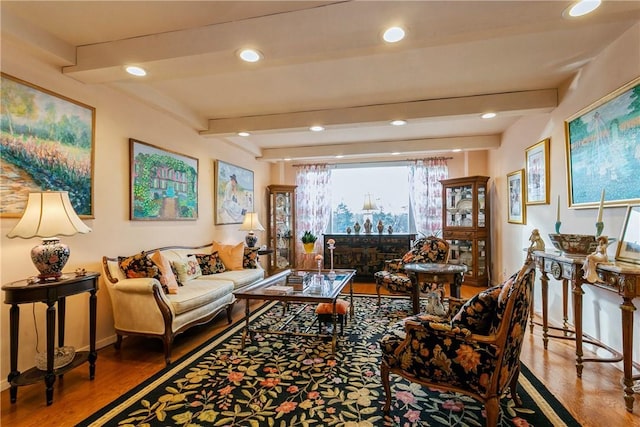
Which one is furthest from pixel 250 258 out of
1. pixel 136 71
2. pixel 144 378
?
pixel 136 71

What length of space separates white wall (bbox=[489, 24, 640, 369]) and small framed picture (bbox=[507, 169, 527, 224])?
0.32ft

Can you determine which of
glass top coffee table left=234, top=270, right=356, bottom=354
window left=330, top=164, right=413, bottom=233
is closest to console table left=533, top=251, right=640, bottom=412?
glass top coffee table left=234, top=270, right=356, bottom=354

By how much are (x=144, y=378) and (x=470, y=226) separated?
198 inches

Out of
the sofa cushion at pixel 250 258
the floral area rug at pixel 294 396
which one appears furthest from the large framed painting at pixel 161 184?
the floral area rug at pixel 294 396

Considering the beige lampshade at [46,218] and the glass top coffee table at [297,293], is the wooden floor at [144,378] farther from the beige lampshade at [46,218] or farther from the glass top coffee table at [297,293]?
the beige lampshade at [46,218]

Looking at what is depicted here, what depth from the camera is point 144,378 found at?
2.32 m

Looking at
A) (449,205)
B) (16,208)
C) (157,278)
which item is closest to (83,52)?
(16,208)

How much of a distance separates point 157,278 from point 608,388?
11.9 feet

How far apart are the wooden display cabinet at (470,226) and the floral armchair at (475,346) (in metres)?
3.67

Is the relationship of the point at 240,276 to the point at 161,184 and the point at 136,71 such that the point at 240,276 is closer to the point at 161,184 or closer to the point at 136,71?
the point at 161,184

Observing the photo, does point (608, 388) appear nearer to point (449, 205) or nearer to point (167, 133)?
point (449, 205)

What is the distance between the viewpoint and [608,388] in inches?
83.0

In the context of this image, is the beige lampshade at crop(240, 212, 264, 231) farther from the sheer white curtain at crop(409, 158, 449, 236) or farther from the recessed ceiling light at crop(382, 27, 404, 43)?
the recessed ceiling light at crop(382, 27, 404, 43)

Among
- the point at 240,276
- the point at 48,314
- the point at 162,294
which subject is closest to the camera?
the point at 48,314
